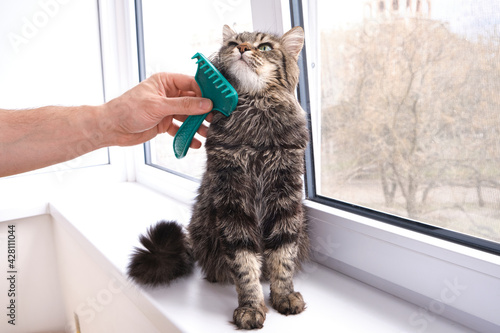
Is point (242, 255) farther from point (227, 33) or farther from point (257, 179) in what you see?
point (227, 33)

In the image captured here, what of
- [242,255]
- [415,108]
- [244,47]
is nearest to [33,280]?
[242,255]

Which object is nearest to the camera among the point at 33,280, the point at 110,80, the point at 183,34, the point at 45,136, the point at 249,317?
the point at 249,317

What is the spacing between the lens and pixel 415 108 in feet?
2.77

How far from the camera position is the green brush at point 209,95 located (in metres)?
0.81

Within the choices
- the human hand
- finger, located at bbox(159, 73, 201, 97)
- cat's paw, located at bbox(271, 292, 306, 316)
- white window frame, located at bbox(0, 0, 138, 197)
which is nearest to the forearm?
the human hand

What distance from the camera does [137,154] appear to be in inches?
77.4

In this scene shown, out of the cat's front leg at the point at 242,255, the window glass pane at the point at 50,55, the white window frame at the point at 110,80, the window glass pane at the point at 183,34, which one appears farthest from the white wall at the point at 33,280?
the cat's front leg at the point at 242,255

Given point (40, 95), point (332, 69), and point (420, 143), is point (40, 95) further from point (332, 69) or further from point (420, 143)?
point (420, 143)

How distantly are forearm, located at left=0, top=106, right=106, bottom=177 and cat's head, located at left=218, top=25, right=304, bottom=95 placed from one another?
0.40 m

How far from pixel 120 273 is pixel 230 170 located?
0.48 m

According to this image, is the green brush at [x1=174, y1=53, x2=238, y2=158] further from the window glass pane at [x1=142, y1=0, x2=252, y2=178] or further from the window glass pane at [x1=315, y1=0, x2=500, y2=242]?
the window glass pane at [x1=142, y1=0, x2=252, y2=178]

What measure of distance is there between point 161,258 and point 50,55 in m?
1.23

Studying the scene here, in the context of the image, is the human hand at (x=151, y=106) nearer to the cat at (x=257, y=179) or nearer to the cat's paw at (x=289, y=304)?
the cat at (x=257, y=179)

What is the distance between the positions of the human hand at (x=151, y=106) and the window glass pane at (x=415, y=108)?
366 millimetres
